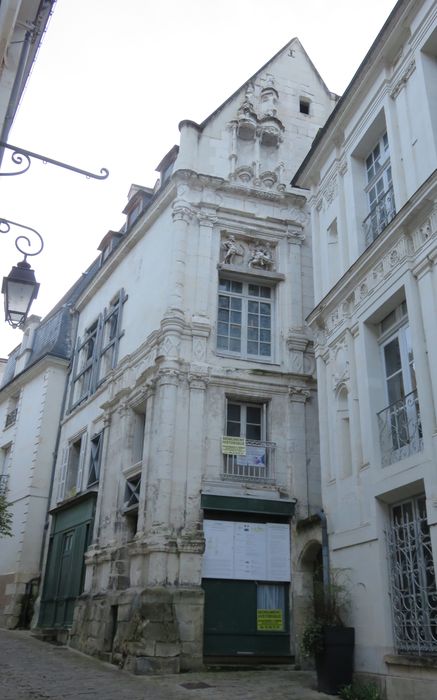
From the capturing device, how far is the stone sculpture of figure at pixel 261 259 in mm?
14734

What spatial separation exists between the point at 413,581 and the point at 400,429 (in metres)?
1.95

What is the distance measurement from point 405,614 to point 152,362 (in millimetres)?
7239

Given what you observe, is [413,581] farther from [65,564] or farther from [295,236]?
[65,564]

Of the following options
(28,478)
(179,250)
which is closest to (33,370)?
(28,478)

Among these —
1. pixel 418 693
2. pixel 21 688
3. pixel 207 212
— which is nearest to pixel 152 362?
pixel 207 212

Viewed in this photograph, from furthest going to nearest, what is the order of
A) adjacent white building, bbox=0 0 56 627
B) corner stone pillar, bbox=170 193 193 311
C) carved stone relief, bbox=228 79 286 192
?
adjacent white building, bbox=0 0 56 627, carved stone relief, bbox=228 79 286 192, corner stone pillar, bbox=170 193 193 311

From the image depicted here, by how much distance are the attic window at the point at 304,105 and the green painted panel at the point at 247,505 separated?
10724 mm

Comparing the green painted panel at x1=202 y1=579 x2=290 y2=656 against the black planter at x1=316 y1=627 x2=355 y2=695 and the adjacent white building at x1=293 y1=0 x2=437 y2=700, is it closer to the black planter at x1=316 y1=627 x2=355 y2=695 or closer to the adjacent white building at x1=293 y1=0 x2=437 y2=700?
the adjacent white building at x1=293 y1=0 x2=437 y2=700

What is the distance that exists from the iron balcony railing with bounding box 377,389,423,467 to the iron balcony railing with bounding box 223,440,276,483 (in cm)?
406

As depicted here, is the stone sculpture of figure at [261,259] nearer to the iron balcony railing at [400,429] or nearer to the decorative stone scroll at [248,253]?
the decorative stone scroll at [248,253]

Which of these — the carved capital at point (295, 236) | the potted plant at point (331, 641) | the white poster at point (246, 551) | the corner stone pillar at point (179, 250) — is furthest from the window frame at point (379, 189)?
the white poster at point (246, 551)

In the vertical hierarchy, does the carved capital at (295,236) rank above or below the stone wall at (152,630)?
above

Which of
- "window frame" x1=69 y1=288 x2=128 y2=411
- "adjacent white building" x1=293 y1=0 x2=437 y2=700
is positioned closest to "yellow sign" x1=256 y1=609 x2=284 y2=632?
"adjacent white building" x1=293 y1=0 x2=437 y2=700

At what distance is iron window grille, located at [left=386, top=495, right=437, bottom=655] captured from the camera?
7.57 meters
